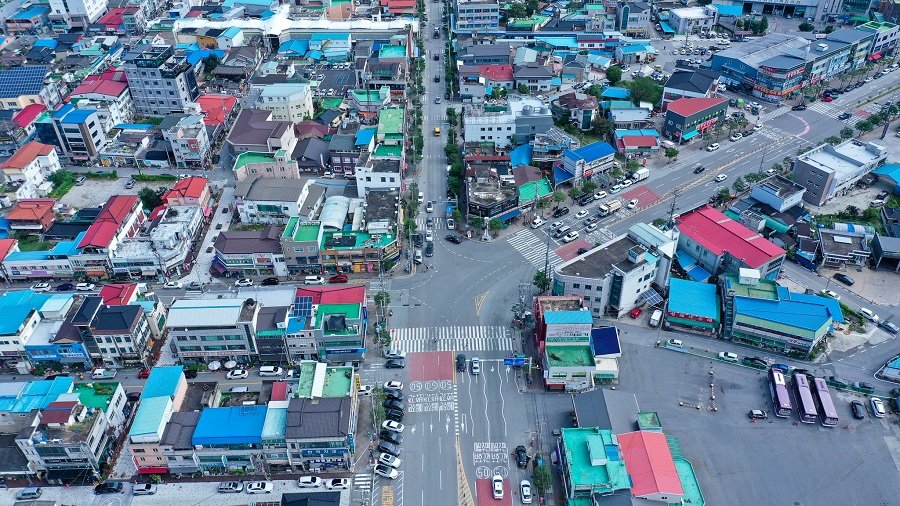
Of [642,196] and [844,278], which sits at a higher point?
[642,196]

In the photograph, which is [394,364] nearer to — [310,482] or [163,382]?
[310,482]

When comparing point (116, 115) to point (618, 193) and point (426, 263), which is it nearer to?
point (426, 263)

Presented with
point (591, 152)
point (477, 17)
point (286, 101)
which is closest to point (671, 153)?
point (591, 152)

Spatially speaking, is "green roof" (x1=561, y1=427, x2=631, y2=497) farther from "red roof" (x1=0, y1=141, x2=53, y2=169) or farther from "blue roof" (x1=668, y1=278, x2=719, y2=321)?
"red roof" (x1=0, y1=141, x2=53, y2=169)

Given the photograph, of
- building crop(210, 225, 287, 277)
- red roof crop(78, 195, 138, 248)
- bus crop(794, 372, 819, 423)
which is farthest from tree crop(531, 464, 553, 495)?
red roof crop(78, 195, 138, 248)

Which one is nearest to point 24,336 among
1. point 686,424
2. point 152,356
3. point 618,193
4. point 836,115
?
point 152,356
